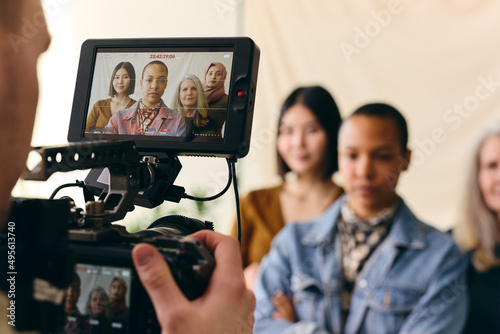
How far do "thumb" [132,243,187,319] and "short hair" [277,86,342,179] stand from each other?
65.5 inches

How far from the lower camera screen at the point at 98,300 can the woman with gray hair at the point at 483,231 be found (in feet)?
5.31

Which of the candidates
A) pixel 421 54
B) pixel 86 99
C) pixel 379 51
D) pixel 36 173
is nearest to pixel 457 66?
pixel 421 54

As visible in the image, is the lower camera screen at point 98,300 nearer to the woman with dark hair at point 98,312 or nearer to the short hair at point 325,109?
the woman with dark hair at point 98,312

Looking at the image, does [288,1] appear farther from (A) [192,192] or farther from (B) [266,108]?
(A) [192,192]

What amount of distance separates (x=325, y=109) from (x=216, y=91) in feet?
4.55

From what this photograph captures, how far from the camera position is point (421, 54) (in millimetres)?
1867

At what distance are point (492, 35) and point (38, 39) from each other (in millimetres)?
1875

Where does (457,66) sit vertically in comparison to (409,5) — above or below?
below

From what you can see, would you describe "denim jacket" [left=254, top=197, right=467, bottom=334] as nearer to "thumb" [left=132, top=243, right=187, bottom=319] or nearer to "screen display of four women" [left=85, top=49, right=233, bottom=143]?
"screen display of four women" [left=85, top=49, right=233, bottom=143]

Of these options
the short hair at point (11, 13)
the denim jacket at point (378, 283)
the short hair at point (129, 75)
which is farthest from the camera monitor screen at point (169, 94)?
the denim jacket at point (378, 283)

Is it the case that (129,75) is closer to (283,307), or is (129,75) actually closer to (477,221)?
(283,307)

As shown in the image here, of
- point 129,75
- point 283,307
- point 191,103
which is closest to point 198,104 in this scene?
point 191,103

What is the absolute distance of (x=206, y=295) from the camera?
40cm

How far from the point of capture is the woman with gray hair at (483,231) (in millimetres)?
1690
